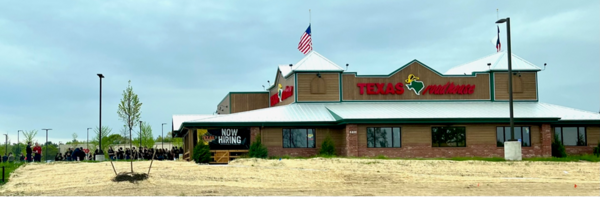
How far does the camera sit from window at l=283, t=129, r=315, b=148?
127 feet

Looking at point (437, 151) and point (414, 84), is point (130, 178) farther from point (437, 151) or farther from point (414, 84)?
point (414, 84)

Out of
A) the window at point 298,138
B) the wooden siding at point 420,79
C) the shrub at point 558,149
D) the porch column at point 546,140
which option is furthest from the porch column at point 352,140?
the shrub at point 558,149

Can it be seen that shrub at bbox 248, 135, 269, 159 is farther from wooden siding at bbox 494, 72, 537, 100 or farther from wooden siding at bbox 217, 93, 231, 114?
wooden siding at bbox 494, 72, 537, 100

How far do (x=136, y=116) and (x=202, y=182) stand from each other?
2198cm

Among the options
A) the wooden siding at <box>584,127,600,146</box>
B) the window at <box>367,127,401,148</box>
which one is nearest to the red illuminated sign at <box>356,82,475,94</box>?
the window at <box>367,127,401,148</box>

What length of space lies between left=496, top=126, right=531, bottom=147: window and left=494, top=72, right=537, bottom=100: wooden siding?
4.85 meters

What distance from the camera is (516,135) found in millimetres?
39406

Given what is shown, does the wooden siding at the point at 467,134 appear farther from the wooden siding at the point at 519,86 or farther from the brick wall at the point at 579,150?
the wooden siding at the point at 519,86

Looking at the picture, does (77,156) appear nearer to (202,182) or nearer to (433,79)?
(433,79)

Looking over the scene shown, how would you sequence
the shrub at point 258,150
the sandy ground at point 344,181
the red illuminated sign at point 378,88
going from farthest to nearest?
the red illuminated sign at point 378,88
the shrub at point 258,150
the sandy ground at point 344,181

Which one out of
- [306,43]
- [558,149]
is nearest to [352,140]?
[306,43]

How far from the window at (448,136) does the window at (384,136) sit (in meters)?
2.02

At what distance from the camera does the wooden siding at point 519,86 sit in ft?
144

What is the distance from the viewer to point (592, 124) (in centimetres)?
4122
